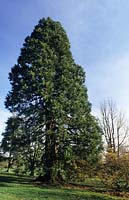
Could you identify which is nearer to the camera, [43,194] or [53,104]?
[43,194]

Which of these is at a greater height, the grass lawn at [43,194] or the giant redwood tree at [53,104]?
the giant redwood tree at [53,104]

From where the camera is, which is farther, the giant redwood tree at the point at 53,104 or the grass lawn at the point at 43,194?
the giant redwood tree at the point at 53,104

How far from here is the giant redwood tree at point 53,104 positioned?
23630 millimetres

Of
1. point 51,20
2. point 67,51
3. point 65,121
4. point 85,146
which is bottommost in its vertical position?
point 85,146

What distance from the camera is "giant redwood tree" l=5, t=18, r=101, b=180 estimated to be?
77.5 ft

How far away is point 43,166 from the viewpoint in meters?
23.2

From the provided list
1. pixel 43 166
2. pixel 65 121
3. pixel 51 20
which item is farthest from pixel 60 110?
pixel 51 20

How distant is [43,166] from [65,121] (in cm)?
403

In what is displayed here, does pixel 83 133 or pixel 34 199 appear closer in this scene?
pixel 34 199

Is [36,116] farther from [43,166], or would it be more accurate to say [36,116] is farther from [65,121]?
[43,166]

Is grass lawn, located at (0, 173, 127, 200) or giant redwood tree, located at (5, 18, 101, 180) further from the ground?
giant redwood tree, located at (5, 18, 101, 180)

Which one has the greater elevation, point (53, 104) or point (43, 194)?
point (53, 104)

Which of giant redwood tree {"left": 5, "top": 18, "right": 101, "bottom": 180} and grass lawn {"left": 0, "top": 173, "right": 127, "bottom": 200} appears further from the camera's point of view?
giant redwood tree {"left": 5, "top": 18, "right": 101, "bottom": 180}

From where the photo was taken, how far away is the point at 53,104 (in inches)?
918
